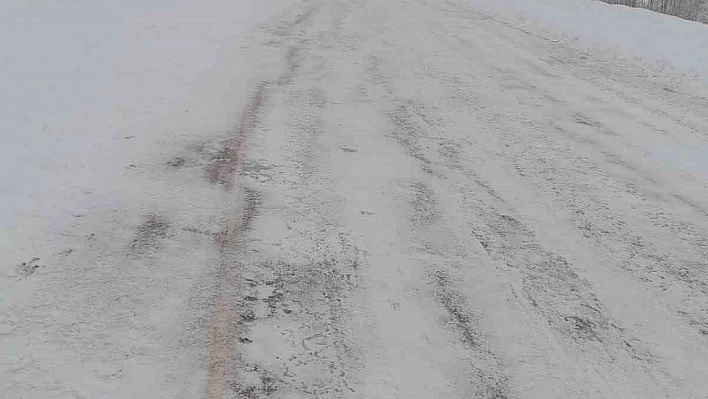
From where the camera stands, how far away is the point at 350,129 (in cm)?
627

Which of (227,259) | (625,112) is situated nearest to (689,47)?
(625,112)

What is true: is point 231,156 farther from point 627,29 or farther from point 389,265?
point 627,29

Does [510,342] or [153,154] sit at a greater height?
[153,154]

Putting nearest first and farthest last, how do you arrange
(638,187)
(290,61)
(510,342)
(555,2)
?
(510,342) < (638,187) < (290,61) < (555,2)

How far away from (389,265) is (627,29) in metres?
8.77

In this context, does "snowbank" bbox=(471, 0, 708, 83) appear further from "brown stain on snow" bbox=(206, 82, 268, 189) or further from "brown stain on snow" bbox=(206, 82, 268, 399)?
"brown stain on snow" bbox=(206, 82, 268, 399)

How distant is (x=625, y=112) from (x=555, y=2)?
7336 mm

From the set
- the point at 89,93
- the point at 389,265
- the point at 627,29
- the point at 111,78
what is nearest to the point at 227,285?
the point at 389,265

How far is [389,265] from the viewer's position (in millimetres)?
3955

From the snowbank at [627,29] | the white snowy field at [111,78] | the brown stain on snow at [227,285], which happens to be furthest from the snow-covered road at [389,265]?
the snowbank at [627,29]

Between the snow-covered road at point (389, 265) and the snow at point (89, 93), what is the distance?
1.05 feet


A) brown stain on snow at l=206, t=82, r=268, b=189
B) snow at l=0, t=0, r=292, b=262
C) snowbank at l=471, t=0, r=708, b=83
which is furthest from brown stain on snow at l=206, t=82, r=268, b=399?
snowbank at l=471, t=0, r=708, b=83

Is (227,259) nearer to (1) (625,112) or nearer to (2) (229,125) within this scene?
(2) (229,125)

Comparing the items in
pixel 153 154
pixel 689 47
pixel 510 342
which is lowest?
pixel 510 342
